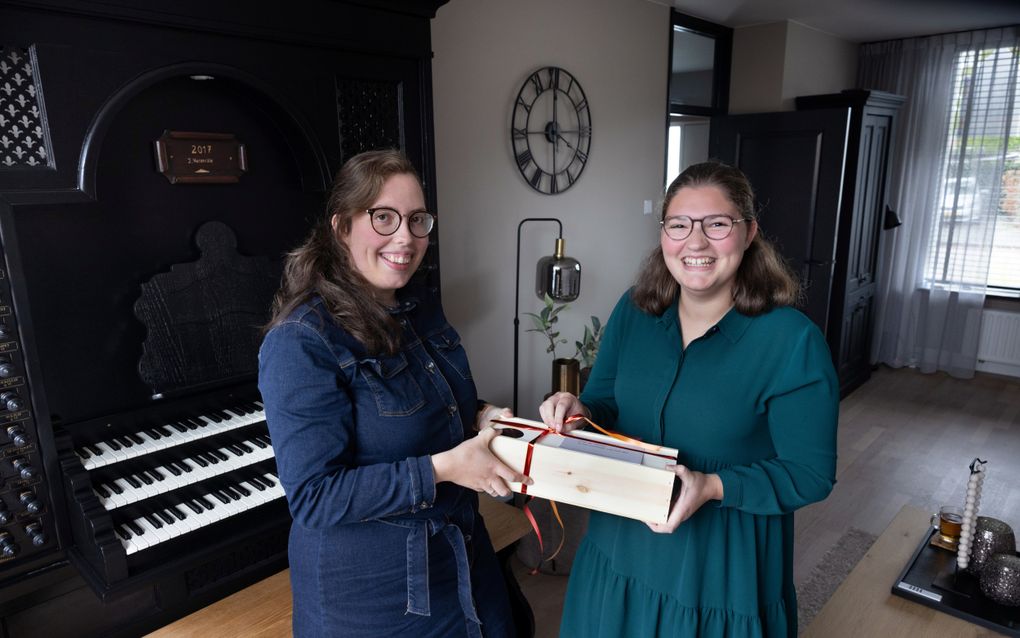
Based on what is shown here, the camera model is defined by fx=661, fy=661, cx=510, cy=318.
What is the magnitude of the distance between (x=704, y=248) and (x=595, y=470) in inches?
17.7

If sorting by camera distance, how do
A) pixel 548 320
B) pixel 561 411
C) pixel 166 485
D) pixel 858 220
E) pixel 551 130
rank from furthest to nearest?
pixel 858 220
pixel 551 130
pixel 548 320
pixel 166 485
pixel 561 411

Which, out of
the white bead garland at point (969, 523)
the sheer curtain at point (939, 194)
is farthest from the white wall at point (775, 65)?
the white bead garland at point (969, 523)

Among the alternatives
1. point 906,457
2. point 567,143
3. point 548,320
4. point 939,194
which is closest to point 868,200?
point 939,194

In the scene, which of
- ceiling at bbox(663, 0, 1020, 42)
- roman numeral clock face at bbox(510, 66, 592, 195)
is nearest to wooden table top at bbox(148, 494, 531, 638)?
roman numeral clock face at bbox(510, 66, 592, 195)

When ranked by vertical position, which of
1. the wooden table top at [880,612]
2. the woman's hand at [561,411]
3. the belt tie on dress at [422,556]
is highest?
the woman's hand at [561,411]

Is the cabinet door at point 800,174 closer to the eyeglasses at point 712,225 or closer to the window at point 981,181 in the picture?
the window at point 981,181

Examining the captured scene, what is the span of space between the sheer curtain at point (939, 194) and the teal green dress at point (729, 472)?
16.6ft

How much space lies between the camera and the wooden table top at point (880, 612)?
1721 mm

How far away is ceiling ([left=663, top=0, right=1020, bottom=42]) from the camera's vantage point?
4082 millimetres

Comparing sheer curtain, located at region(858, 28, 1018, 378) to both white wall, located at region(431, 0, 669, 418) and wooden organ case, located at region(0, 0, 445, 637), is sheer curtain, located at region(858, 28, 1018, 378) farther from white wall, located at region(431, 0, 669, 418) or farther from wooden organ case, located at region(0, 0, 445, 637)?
wooden organ case, located at region(0, 0, 445, 637)

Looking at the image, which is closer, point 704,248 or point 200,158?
point 704,248

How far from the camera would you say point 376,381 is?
117cm

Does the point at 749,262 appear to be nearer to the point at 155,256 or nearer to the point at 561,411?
the point at 561,411

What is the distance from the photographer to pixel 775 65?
4.68m
